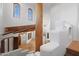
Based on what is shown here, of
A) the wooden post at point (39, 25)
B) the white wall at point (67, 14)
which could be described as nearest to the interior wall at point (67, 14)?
the white wall at point (67, 14)

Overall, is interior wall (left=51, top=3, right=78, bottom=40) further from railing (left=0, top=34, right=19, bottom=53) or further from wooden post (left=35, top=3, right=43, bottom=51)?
railing (left=0, top=34, right=19, bottom=53)

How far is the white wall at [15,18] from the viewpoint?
126 centimetres

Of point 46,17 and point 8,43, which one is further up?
point 46,17

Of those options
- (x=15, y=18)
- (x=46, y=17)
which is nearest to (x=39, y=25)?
(x=46, y=17)

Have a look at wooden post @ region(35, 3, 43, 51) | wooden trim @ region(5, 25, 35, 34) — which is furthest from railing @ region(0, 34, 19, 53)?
wooden post @ region(35, 3, 43, 51)

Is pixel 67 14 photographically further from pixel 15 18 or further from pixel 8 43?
pixel 8 43

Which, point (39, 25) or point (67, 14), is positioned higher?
point (67, 14)

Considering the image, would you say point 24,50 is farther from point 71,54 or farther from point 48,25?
point 71,54


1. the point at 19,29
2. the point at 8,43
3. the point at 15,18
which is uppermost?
the point at 15,18

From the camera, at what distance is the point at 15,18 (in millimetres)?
1260

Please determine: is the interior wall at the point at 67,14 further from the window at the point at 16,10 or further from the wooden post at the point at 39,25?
the window at the point at 16,10

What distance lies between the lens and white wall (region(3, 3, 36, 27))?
1.26 metres

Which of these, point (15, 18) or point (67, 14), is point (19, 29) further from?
point (67, 14)

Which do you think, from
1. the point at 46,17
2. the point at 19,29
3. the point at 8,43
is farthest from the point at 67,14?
the point at 8,43
